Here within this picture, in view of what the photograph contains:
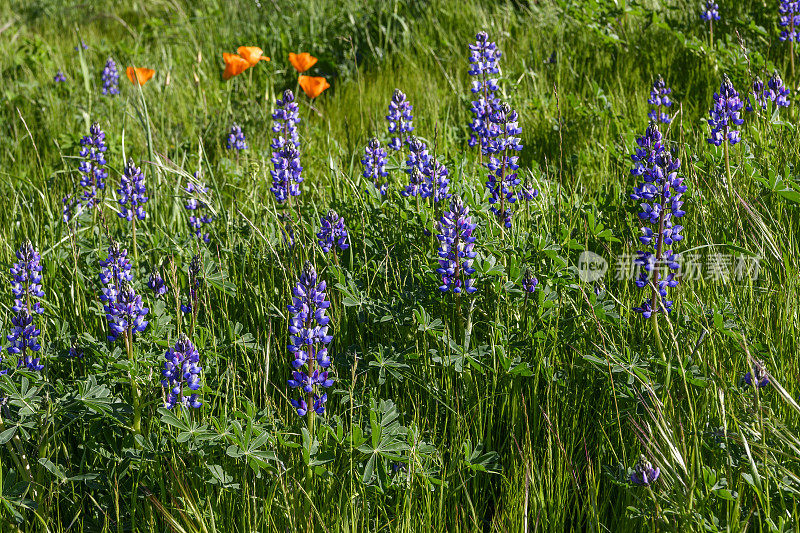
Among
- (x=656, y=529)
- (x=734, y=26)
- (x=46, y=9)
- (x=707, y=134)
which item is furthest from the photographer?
(x=46, y=9)

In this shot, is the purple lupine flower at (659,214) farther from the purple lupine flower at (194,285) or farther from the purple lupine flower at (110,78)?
the purple lupine flower at (110,78)

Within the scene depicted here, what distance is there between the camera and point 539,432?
1915 millimetres

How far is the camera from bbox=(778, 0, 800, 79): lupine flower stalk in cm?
360

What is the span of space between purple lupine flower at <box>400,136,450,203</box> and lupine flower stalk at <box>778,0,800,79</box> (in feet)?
7.20

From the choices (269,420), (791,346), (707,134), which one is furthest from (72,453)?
(707,134)

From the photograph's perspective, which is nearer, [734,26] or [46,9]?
[734,26]

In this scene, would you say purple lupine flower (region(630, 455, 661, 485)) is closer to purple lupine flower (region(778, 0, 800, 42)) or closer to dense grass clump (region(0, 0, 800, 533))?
dense grass clump (region(0, 0, 800, 533))

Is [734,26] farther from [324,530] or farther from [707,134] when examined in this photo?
[324,530]

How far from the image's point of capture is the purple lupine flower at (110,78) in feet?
15.9

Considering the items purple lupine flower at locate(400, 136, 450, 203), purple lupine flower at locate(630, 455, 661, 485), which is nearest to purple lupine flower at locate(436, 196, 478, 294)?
purple lupine flower at locate(400, 136, 450, 203)

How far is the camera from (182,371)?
5.83 feet

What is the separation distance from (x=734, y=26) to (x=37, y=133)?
14.3 ft

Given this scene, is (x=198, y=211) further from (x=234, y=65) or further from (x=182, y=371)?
(x=234, y=65)

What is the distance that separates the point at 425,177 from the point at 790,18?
8.08ft
